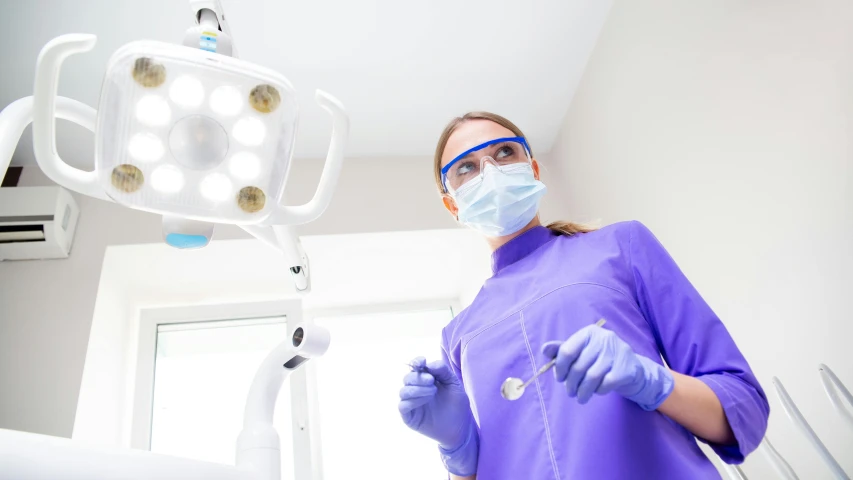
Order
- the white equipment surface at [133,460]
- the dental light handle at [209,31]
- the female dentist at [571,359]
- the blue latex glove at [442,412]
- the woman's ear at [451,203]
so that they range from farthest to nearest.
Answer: the woman's ear at [451,203] → the blue latex glove at [442,412] → the female dentist at [571,359] → the dental light handle at [209,31] → the white equipment surface at [133,460]

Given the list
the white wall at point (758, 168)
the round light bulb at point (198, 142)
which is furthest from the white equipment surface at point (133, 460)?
the white wall at point (758, 168)

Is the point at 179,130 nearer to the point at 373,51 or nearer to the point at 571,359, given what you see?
the point at 571,359

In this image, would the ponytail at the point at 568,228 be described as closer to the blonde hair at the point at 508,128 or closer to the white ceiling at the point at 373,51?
the blonde hair at the point at 508,128

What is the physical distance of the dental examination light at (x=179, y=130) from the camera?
606 millimetres

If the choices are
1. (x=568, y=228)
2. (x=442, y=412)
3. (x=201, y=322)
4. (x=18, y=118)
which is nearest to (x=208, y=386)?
(x=201, y=322)

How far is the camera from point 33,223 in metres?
2.01

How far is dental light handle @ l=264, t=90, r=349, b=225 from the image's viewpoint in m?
0.71

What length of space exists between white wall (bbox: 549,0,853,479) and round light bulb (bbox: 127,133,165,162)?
1.23m

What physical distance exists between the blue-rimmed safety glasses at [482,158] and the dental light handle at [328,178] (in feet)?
1.89

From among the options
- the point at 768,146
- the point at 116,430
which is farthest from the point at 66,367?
the point at 768,146

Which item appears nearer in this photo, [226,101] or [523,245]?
[226,101]

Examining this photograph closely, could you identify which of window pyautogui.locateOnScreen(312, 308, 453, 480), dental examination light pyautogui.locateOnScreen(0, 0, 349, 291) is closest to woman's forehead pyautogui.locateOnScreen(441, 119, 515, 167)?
dental examination light pyautogui.locateOnScreen(0, 0, 349, 291)

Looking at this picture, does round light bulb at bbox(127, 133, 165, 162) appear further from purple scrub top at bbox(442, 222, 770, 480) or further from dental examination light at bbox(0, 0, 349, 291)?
purple scrub top at bbox(442, 222, 770, 480)

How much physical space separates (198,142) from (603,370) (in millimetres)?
578
